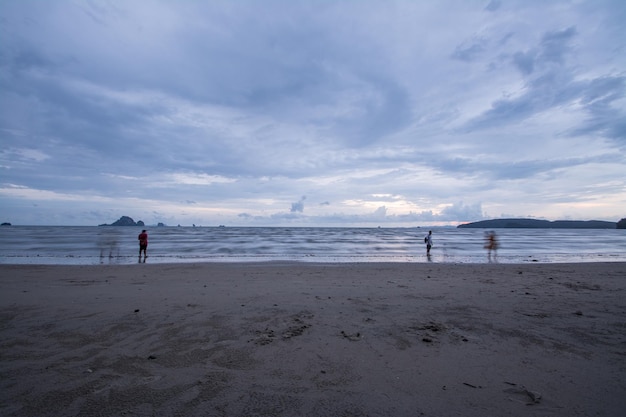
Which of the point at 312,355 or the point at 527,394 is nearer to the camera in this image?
the point at 527,394

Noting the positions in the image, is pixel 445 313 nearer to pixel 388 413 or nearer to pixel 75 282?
pixel 388 413

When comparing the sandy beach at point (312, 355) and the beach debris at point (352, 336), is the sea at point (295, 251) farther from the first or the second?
the beach debris at point (352, 336)

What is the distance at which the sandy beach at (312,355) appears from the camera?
3.62 meters

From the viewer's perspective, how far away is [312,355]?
483cm

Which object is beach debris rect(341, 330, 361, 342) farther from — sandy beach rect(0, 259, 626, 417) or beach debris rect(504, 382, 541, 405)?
beach debris rect(504, 382, 541, 405)

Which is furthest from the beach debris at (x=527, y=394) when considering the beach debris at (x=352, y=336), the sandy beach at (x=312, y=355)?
the beach debris at (x=352, y=336)

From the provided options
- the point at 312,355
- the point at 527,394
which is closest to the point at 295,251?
the point at 312,355

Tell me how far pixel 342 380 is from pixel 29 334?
18.8 ft

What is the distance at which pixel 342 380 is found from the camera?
412cm

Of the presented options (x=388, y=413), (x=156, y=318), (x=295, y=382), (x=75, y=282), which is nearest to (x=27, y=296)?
(x=75, y=282)

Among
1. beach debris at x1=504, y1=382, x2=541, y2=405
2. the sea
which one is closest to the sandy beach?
beach debris at x1=504, y1=382, x2=541, y2=405

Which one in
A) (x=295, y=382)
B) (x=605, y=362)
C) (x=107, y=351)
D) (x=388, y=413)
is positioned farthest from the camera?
(x=107, y=351)

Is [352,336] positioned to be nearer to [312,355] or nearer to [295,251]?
[312,355]

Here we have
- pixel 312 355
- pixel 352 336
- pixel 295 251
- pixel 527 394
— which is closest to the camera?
pixel 527 394
